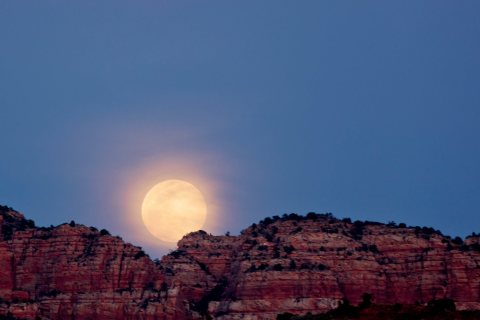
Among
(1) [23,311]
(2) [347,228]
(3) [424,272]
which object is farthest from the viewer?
(2) [347,228]

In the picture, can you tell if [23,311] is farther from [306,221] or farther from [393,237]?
[393,237]

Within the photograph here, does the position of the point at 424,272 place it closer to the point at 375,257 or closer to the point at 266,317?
the point at 375,257

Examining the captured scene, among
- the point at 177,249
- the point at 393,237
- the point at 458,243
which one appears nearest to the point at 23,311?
the point at 177,249

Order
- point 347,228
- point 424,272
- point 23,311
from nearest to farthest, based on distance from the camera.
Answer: point 23,311 → point 424,272 → point 347,228

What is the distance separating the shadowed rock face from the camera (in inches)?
5901

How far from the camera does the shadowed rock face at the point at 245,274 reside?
149875mm

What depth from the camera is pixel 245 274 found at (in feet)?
503

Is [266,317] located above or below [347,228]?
below

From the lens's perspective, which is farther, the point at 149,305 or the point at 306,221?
the point at 306,221

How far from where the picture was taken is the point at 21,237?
159375mm

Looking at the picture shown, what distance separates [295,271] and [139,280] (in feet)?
86.3

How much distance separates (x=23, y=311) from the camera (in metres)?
146

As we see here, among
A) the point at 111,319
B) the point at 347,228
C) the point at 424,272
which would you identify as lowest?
the point at 111,319

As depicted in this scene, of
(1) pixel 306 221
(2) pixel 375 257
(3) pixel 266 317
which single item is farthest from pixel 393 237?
(3) pixel 266 317
